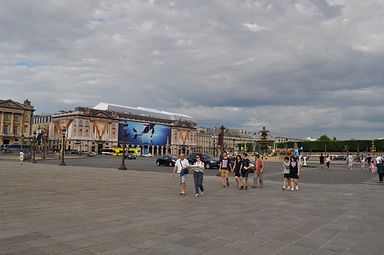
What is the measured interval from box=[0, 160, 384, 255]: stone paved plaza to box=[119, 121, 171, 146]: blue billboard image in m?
133

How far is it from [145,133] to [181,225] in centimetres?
14669

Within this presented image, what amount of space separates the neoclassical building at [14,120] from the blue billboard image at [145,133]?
35.6 meters

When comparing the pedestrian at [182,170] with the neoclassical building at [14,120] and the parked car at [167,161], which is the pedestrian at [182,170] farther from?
the neoclassical building at [14,120]

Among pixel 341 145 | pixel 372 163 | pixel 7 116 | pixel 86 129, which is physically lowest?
pixel 372 163

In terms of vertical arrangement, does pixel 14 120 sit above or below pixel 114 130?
above

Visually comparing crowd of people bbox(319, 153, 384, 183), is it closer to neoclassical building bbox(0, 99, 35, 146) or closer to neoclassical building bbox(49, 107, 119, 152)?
neoclassical building bbox(0, 99, 35, 146)

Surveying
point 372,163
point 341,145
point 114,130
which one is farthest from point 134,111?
point 372,163

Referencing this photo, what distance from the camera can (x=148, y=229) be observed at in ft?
26.2

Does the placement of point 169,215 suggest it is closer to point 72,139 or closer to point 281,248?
point 281,248

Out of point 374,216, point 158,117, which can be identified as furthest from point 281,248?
point 158,117

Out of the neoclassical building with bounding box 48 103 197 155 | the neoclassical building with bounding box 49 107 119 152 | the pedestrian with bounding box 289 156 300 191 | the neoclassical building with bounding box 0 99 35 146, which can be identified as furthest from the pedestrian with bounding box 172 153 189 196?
the neoclassical building with bounding box 49 107 119 152

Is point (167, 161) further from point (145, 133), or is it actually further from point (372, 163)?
point (145, 133)

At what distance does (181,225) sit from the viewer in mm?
8555

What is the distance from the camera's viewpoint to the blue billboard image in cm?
14775
